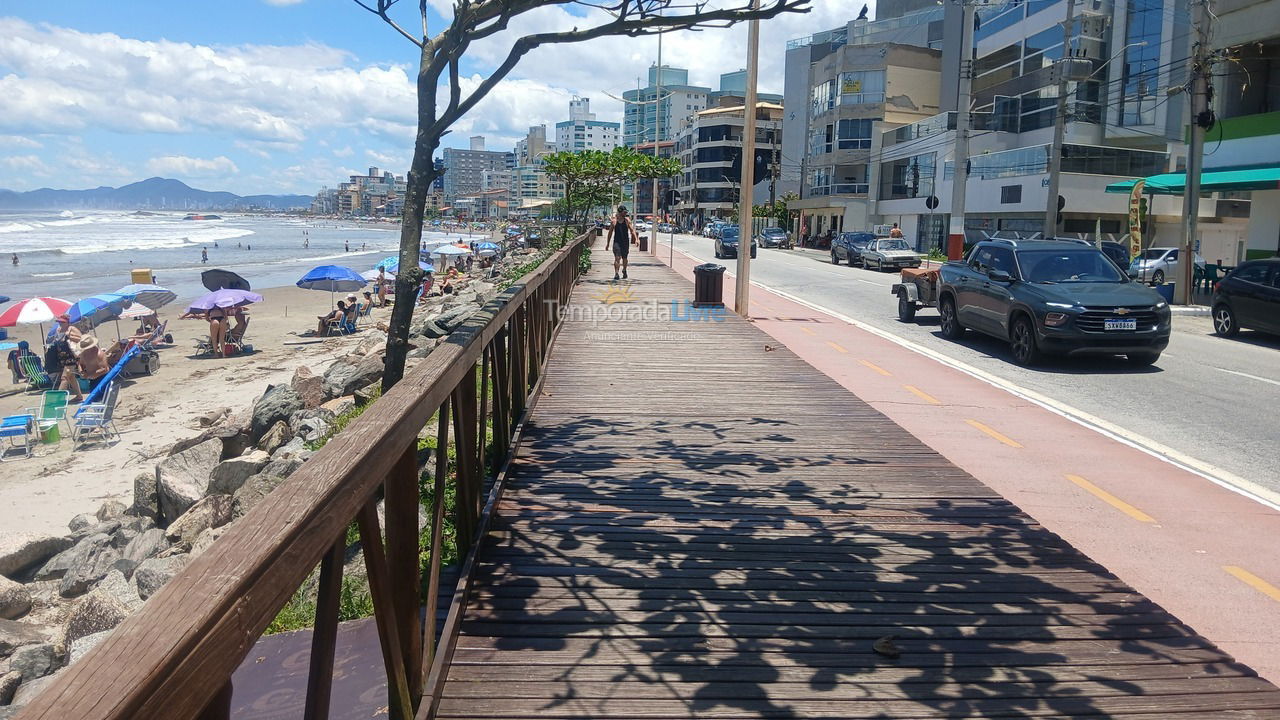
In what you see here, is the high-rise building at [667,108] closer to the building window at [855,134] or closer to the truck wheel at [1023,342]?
the building window at [855,134]

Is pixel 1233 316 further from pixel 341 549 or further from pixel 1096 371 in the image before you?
pixel 341 549

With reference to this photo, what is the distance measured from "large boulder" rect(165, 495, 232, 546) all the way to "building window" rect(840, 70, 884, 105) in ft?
195

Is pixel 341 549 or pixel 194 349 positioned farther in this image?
pixel 194 349

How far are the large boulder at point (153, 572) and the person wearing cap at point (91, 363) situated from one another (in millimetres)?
12847

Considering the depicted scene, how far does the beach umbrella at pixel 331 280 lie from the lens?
28766mm

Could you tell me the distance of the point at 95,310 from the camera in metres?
21.1

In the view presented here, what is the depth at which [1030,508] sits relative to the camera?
6328 mm

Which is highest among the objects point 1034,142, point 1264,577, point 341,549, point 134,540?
point 1034,142

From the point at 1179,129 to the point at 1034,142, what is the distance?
6.38m

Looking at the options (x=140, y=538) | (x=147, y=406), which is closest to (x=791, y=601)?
(x=140, y=538)

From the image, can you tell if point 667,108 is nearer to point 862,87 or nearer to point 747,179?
point 862,87

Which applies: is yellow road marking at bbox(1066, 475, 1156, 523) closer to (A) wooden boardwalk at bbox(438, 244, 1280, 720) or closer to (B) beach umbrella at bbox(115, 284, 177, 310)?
(A) wooden boardwalk at bbox(438, 244, 1280, 720)

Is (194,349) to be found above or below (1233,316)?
below

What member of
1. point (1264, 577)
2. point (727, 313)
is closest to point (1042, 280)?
point (727, 313)
